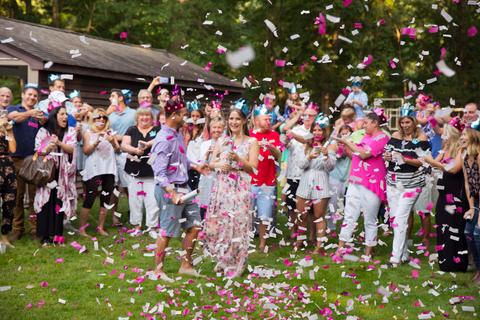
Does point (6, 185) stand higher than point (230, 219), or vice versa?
point (6, 185)

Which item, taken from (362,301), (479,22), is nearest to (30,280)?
(362,301)

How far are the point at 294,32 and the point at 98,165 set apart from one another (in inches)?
779

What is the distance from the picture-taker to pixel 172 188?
6699 mm

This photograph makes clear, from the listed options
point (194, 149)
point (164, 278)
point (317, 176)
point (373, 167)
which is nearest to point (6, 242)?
Answer: point (164, 278)

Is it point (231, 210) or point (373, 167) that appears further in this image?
point (373, 167)

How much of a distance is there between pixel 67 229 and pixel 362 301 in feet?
15.6

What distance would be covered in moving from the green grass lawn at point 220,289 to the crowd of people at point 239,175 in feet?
1.15

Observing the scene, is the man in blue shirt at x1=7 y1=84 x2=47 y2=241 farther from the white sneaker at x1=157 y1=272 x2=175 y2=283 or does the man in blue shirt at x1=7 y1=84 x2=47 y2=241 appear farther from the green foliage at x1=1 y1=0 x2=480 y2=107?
the green foliage at x1=1 y1=0 x2=480 y2=107

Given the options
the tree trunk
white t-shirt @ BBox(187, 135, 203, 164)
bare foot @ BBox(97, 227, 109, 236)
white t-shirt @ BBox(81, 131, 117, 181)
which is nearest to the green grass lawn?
bare foot @ BBox(97, 227, 109, 236)

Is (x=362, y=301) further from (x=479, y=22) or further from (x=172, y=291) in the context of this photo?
(x=479, y=22)

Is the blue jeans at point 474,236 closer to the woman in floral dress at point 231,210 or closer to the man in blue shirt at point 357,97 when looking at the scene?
the woman in floral dress at point 231,210

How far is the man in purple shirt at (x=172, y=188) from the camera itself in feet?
22.2

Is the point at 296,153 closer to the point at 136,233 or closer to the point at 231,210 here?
the point at 231,210

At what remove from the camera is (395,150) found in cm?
823
